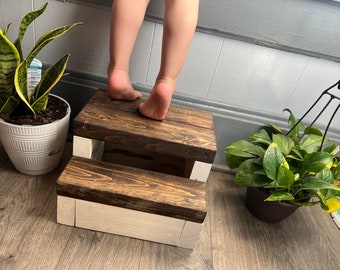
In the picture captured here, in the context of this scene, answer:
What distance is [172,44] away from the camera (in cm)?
77

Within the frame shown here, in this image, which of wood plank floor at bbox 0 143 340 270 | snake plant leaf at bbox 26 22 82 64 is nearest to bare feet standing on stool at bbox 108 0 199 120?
snake plant leaf at bbox 26 22 82 64

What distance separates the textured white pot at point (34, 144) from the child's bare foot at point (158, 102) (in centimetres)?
25

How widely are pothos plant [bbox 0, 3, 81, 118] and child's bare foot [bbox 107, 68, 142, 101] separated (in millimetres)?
130

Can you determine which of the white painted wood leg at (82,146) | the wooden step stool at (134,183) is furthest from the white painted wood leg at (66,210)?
the white painted wood leg at (82,146)

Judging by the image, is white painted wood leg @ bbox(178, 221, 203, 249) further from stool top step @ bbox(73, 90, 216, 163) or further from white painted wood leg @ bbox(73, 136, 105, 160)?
white painted wood leg @ bbox(73, 136, 105, 160)

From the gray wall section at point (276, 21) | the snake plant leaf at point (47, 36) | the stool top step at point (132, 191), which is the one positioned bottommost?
the stool top step at point (132, 191)

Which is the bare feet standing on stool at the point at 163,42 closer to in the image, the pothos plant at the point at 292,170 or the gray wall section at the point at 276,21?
the gray wall section at the point at 276,21

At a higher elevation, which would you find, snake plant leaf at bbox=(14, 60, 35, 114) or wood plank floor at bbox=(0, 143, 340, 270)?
snake plant leaf at bbox=(14, 60, 35, 114)

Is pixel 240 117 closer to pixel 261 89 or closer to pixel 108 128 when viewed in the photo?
pixel 261 89

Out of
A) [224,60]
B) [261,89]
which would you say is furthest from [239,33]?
[261,89]

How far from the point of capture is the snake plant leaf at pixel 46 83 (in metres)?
0.78

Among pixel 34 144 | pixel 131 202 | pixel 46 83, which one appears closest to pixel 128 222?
pixel 131 202

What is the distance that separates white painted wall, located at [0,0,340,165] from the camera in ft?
3.14

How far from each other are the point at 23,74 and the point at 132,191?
41 cm
